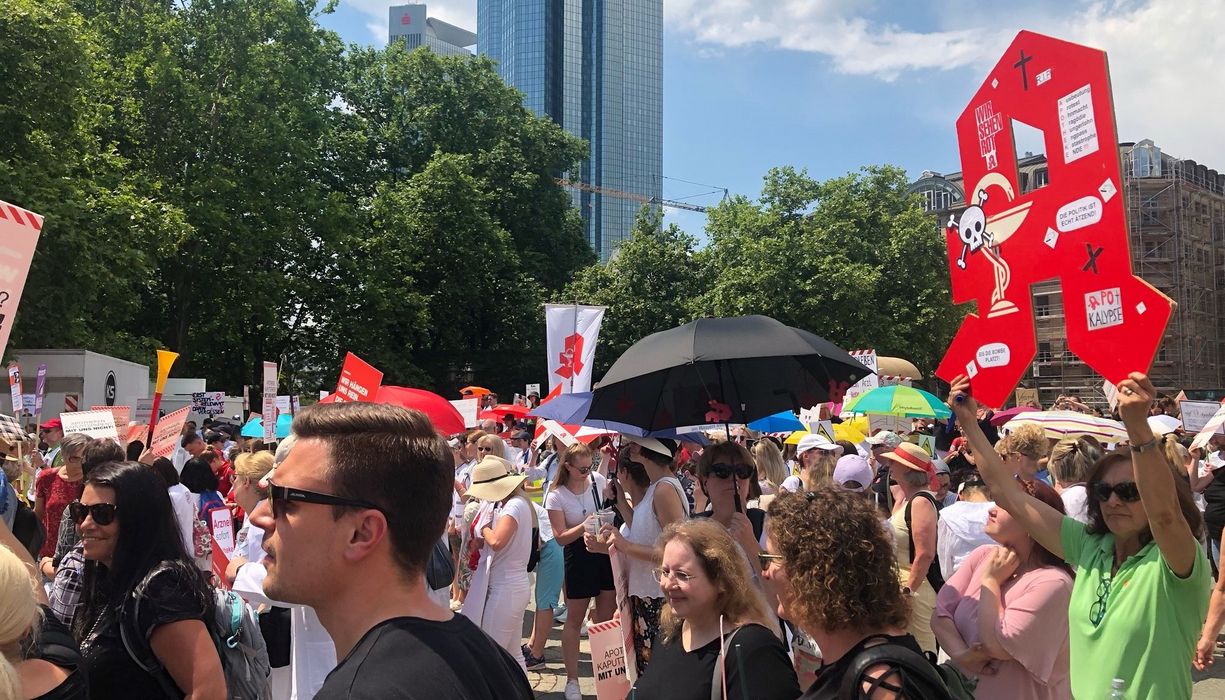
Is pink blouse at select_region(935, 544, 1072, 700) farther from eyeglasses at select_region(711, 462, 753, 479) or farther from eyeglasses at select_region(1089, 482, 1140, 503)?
eyeglasses at select_region(711, 462, 753, 479)

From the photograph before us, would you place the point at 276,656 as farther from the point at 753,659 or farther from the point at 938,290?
the point at 938,290

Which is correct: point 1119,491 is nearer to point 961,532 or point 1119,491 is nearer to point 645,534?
point 961,532

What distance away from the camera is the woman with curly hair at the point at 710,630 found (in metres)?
3.18

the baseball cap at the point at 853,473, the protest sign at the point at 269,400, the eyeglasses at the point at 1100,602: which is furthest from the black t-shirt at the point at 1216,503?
the protest sign at the point at 269,400

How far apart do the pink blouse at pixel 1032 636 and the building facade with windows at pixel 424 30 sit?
6082 inches

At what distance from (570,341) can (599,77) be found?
116437 mm

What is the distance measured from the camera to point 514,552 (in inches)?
239

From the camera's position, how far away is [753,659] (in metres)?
3.19

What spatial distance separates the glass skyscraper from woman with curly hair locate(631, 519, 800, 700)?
102813 millimetres

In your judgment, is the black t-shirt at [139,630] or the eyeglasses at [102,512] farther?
the eyeglasses at [102,512]

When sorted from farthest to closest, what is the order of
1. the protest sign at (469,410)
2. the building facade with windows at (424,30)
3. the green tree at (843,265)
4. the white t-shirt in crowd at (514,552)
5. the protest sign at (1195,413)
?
the building facade with windows at (424,30)
the green tree at (843,265)
the protest sign at (469,410)
the protest sign at (1195,413)
the white t-shirt in crowd at (514,552)

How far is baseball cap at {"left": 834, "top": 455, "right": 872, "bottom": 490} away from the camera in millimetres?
6762

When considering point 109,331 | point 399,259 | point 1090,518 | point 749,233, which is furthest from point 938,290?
point 1090,518

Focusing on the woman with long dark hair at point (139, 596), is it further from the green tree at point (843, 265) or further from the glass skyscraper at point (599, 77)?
the glass skyscraper at point (599, 77)
